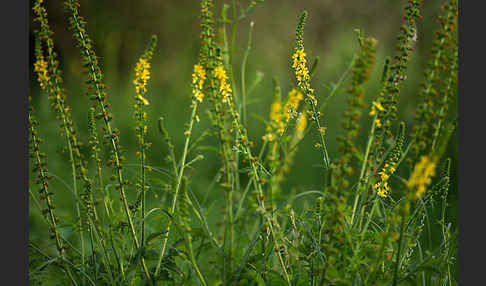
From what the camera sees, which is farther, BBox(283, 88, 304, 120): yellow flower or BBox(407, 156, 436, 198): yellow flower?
BBox(283, 88, 304, 120): yellow flower

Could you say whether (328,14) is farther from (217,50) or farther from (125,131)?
(217,50)

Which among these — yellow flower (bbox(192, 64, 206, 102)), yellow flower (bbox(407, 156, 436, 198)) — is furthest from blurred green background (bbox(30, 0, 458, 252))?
yellow flower (bbox(407, 156, 436, 198))

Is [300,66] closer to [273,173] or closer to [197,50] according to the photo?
[273,173]

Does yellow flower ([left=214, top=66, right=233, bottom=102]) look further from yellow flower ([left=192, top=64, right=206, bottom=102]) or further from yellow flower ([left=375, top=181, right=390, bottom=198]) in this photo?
yellow flower ([left=375, top=181, right=390, bottom=198])

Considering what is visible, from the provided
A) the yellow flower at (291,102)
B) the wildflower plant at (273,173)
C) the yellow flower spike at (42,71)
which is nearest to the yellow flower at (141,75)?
the wildflower plant at (273,173)

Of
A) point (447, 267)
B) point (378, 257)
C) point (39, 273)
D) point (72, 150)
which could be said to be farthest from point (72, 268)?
point (447, 267)

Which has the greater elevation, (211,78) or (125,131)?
(211,78)

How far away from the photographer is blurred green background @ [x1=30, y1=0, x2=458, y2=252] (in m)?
3.63

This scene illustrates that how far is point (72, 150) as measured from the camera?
4.43 feet

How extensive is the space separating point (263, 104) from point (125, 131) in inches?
48.6

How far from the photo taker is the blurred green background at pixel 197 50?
363 centimetres

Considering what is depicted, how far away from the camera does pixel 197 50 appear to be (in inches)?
140

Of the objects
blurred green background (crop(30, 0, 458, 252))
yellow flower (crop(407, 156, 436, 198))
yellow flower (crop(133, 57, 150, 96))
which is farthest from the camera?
blurred green background (crop(30, 0, 458, 252))

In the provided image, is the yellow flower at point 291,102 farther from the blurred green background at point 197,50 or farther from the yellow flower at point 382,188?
the blurred green background at point 197,50
